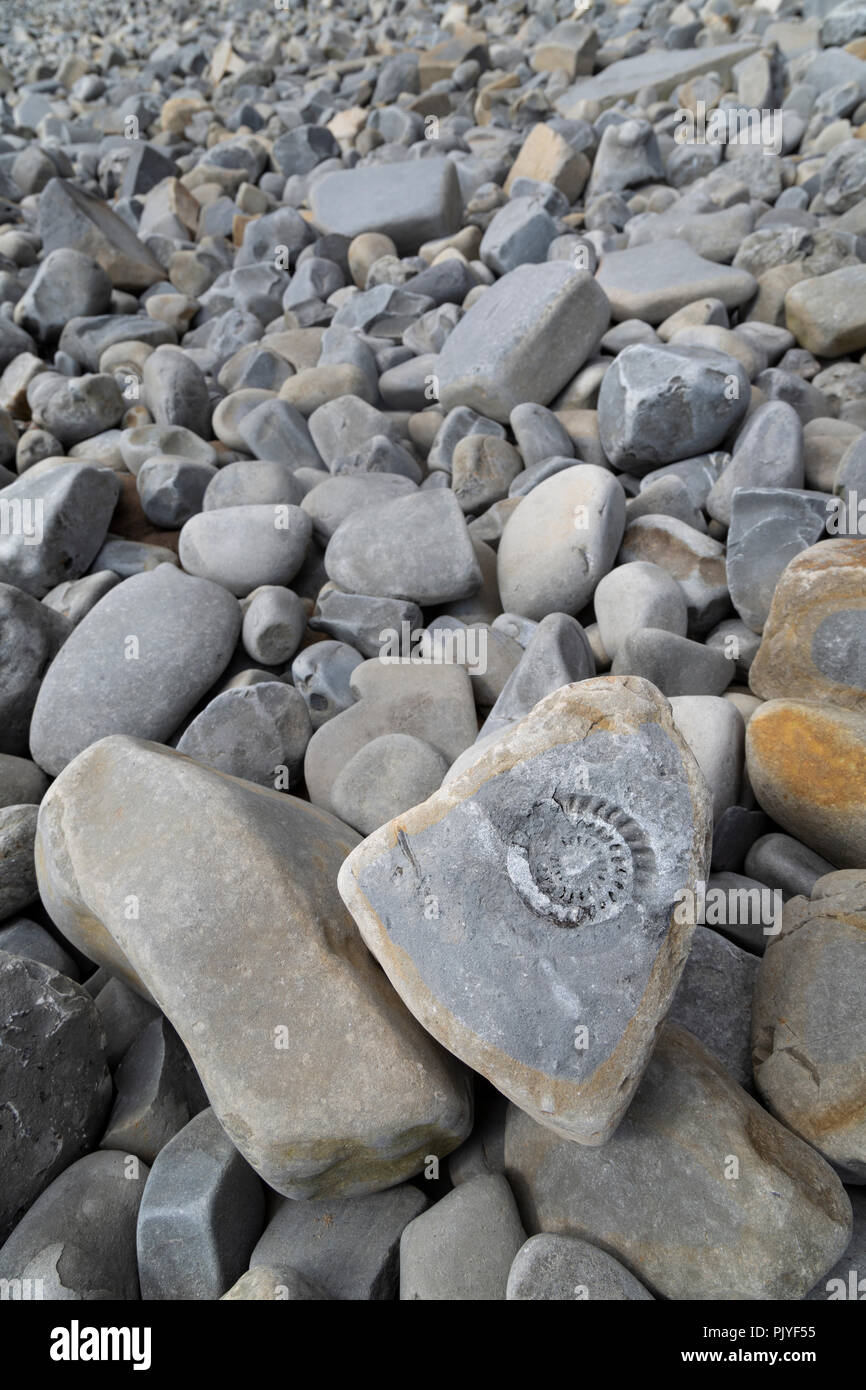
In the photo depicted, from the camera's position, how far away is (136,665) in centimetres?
288

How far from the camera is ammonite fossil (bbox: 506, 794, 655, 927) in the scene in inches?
65.3

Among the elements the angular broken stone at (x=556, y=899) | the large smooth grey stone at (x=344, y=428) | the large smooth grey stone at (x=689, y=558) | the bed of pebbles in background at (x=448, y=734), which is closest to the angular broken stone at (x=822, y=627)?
the bed of pebbles in background at (x=448, y=734)

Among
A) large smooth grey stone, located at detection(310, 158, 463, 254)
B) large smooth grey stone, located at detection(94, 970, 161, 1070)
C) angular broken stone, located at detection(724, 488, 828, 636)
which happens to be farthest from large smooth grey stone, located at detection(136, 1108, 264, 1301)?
large smooth grey stone, located at detection(310, 158, 463, 254)

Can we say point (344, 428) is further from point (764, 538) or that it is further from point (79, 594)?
point (764, 538)

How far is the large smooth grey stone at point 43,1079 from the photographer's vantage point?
1858 millimetres

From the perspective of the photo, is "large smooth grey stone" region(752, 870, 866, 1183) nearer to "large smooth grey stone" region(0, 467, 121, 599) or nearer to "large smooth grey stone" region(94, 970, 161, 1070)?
"large smooth grey stone" region(94, 970, 161, 1070)

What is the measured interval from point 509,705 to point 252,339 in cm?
342

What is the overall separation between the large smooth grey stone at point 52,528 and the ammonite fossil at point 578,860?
2.36 metres

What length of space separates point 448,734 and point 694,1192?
4.42 feet

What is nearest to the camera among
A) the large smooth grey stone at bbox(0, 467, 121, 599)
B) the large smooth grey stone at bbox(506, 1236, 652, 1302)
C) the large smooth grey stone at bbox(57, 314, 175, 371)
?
the large smooth grey stone at bbox(506, 1236, 652, 1302)

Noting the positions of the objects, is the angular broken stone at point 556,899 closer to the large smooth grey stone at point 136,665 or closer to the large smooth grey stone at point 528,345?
the large smooth grey stone at point 136,665

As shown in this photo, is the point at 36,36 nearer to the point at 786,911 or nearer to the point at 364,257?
the point at 364,257

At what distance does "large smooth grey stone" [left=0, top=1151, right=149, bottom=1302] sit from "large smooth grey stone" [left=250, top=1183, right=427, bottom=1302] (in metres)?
0.25

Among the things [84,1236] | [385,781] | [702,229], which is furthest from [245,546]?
[702,229]
